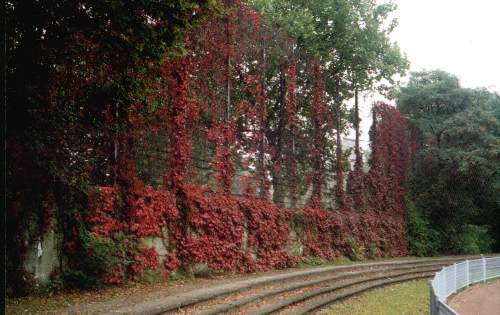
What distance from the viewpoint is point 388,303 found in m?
12.9

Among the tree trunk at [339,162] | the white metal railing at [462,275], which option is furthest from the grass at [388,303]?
the tree trunk at [339,162]

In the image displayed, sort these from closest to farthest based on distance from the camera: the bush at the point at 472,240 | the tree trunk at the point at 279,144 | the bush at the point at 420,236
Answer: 1. the tree trunk at the point at 279,144
2. the bush at the point at 420,236
3. the bush at the point at 472,240

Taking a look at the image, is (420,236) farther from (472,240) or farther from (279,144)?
(279,144)

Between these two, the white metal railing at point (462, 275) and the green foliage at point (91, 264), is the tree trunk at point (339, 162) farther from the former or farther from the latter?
the green foliage at point (91, 264)

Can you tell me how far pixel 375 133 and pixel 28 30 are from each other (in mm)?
23699

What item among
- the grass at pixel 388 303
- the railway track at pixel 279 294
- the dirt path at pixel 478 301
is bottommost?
the dirt path at pixel 478 301

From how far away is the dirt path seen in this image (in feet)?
43.9

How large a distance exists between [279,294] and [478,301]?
7186 mm

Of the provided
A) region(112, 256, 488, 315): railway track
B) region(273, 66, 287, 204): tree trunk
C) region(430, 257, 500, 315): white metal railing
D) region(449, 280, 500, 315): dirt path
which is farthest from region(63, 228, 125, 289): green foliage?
region(273, 66, 287, 204): tree trunk

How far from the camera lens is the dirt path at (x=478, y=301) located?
1337 cm

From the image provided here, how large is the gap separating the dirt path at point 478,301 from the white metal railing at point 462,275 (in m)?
0.32

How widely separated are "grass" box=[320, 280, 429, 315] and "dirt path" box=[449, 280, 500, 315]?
0.94 meters

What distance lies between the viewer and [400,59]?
27031 millimetres

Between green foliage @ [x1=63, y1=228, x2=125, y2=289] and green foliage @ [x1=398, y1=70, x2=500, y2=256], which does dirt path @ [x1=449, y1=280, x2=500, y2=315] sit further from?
green foliage @ [x1=398, y1=70, x2=500, y2=256]
